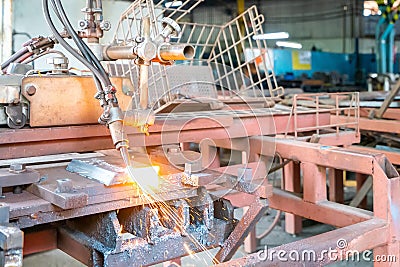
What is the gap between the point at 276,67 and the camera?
24.2 feet

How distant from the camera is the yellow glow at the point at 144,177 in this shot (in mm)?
877

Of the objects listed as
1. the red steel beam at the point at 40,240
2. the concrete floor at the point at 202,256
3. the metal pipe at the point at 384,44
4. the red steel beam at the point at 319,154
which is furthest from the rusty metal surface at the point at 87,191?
the metal pipe at the point at 384,44

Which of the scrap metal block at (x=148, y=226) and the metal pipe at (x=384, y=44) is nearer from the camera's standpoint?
the scrap metal block at (x=148, y=226)

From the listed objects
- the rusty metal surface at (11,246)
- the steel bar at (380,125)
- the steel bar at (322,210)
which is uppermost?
the steel bar at (380,125)

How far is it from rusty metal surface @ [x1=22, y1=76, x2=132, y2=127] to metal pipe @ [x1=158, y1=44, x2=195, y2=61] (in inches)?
10.6

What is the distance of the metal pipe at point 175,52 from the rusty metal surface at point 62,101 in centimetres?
27

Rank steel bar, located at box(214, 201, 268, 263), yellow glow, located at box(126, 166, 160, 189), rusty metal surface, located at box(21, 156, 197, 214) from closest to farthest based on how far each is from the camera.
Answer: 1. rusty metal surface, located at box(21, 156, 197, 214)
2. yellow glow, located at box(126, 166, 160, 189)
3. steel bar, located at box(214, 201, 268, 263)

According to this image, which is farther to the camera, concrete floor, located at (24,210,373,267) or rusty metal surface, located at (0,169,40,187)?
concrete floor, located at (24,210,373,267)

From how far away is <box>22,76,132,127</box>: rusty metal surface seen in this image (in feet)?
3.43

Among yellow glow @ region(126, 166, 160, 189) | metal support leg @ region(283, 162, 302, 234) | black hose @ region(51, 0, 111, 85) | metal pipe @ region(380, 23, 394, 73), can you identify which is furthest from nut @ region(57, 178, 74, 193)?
metal pipe @ region(380, 23, 394, 73)

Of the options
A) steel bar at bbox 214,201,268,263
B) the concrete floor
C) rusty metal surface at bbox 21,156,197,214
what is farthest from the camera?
the concrete floor

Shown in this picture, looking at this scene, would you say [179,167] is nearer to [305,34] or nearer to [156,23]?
[156,23]

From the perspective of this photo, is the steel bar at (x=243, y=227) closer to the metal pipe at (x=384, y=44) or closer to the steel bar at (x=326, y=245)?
the steel bar at (x=326, y=245)

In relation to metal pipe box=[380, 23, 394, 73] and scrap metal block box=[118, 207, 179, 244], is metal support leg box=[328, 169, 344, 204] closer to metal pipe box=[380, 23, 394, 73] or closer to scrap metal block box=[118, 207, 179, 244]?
scrap metal block box=[118, 207, 179, 244]
